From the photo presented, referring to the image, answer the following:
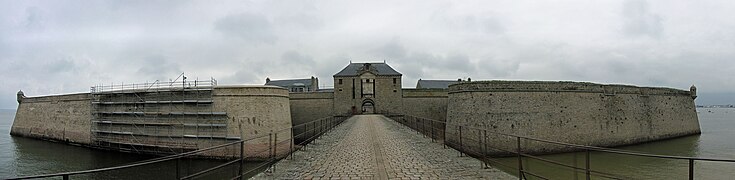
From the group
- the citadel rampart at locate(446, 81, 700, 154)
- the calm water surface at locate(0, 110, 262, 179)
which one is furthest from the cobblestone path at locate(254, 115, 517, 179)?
the citadel rampart at locate(446, 81, 700, 154)

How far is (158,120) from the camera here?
77.2 ft

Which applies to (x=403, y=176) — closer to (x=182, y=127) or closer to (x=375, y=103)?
(x=182, y=127)

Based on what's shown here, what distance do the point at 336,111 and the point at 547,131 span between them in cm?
2161

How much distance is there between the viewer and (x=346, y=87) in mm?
38719

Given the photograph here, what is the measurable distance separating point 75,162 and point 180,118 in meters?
5.42

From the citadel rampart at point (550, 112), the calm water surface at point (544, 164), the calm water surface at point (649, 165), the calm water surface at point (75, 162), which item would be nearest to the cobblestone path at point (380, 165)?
the calm water surface at point (649, 165)

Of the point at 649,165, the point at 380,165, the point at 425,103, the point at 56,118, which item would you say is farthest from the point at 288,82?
the point at 380,165

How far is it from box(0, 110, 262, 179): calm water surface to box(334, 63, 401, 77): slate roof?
1992 cm

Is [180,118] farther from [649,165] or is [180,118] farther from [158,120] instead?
[649,165]

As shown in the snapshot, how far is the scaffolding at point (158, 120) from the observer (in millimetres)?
21609

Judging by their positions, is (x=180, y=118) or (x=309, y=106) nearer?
(x=180, y=118)

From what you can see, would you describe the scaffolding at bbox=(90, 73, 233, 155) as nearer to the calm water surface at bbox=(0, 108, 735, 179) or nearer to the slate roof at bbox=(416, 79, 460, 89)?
the calm water surface at bbox=(0, 108, 735, 179)

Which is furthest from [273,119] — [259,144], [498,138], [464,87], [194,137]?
[498,138]

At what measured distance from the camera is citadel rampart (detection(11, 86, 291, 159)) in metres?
21.1
